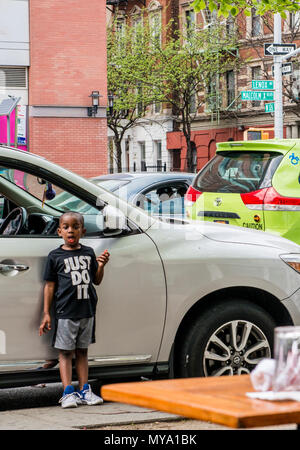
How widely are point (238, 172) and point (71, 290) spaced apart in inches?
227

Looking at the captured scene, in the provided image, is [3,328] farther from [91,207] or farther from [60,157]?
[60,157]

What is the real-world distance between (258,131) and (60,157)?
10.6 metres

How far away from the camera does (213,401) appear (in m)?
3.12

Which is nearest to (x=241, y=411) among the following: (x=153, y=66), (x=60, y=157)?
(x=60, y=157)

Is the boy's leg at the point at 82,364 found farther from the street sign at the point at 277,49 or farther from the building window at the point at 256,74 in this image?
the building window at the point at 256,74

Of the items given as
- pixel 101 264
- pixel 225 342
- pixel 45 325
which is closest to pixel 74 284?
pixel 101 264

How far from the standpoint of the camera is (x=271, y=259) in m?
6.62

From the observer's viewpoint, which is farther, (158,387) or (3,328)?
(3,328)

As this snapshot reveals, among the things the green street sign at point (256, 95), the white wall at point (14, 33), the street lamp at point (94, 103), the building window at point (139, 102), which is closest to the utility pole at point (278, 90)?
the green street sign at point (256, 95)

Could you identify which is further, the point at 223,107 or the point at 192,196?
the point at 223,107

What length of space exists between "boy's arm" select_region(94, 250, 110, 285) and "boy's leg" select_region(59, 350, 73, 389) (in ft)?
1.56

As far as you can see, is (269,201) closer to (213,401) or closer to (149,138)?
(213,401)

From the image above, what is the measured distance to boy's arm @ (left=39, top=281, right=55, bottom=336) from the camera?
6027mm

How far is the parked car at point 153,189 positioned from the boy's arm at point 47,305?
23.8 ft
